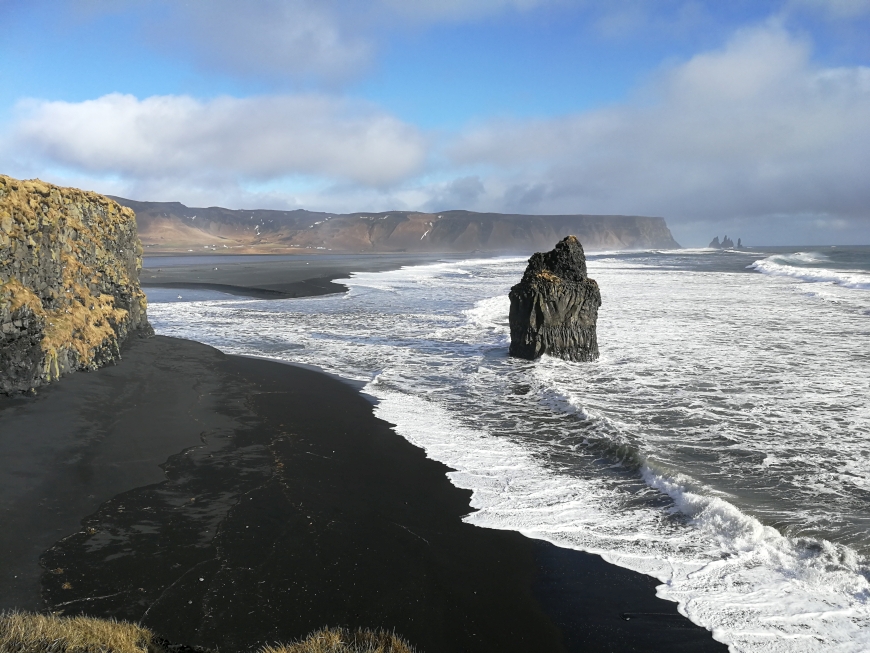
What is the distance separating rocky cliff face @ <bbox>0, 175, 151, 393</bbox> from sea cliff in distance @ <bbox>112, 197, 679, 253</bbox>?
418 ft

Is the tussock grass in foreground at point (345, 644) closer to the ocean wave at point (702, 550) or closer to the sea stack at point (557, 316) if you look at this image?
the ocean wave at point (702, 550)

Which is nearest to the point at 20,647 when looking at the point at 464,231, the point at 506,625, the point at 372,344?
the point at 506,625

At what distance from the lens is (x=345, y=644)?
325cm

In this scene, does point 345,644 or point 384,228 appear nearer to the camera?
point 345,644

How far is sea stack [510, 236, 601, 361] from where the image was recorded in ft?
40.4

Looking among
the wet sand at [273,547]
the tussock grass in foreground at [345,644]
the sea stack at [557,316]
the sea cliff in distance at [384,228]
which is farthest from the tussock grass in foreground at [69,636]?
the sea cliff in distance at [384,228]

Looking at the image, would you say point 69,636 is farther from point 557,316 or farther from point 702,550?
point 557,316

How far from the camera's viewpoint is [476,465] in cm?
676

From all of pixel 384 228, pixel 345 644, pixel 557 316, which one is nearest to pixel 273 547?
pixel 345 644

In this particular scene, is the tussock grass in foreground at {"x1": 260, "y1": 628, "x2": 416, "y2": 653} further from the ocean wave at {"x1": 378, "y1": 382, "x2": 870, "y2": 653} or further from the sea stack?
the sea stack

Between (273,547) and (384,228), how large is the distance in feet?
528

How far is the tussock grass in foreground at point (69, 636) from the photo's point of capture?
2.87 m

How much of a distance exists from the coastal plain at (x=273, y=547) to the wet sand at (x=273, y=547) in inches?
0.6

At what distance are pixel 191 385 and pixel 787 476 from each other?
346 inches
